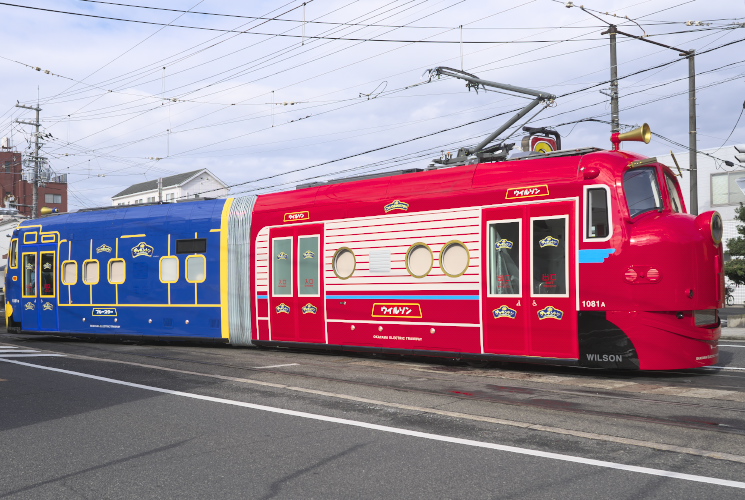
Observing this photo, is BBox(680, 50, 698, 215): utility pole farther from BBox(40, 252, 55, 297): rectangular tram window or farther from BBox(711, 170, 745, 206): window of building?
BBox(40, 252, 55, 297): rectangular tram window

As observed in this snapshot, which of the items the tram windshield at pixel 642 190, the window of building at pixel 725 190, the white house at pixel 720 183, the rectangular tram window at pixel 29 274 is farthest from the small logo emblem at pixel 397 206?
the window of building at pixel 725 190

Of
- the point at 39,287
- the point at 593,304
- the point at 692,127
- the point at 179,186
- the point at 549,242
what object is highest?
the point at 179,186

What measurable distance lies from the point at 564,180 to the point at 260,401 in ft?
17.4

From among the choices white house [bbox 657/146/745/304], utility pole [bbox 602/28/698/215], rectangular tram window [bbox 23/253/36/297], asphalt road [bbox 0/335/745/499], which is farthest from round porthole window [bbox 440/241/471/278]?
white house [bbox 657/146/745/304]

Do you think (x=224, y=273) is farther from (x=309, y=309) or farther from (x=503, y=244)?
(x=503, y=244)

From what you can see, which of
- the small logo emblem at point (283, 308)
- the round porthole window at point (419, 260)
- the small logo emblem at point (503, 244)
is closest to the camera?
the small logo emblem at point (503, 244)

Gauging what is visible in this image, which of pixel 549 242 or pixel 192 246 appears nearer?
pixel 549 242

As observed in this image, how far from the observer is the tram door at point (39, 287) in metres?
18.4

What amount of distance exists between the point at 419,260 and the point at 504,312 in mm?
1865

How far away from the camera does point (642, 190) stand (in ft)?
33.2

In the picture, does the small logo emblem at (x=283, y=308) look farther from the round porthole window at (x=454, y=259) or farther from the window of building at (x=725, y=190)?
the window of building at (x=725, y=190)

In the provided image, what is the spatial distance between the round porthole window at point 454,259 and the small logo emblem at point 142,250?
789cm

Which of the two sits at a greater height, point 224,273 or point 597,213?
point 597,213

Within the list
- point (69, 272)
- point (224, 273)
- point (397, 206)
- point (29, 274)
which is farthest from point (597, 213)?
point (29, 274)
